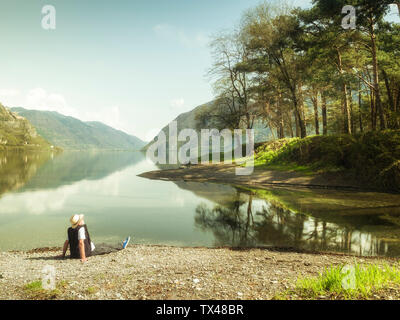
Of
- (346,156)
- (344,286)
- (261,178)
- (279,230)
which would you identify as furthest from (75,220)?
(346,156)

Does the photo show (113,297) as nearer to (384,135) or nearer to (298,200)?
(298,200)

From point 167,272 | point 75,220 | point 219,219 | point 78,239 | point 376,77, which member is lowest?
point 219,219

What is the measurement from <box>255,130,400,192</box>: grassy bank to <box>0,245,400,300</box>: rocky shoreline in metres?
16.9

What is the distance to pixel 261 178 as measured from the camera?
101 ft

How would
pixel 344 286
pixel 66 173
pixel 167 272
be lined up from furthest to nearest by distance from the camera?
pixel 66 173 → pixel 167 272 → pixel 344 286

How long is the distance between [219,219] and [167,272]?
874 centimetres

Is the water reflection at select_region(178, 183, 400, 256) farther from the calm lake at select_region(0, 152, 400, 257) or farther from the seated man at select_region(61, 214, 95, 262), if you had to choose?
the seated man at select_region(61, 214, 95, 262)

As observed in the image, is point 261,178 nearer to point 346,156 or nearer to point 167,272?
point 346,156

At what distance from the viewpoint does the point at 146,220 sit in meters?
15.9

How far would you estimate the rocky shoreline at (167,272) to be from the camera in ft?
19.2

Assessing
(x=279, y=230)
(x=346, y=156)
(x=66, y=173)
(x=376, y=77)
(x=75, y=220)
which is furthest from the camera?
(x=66, y=173)

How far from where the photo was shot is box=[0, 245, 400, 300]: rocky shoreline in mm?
5859

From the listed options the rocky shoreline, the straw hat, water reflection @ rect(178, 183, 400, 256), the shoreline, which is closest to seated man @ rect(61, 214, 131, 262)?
the straw hat

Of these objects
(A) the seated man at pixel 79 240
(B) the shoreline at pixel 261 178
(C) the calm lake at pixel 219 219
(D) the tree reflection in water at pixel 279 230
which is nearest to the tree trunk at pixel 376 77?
(B) the shoreline at pixel 261 178
